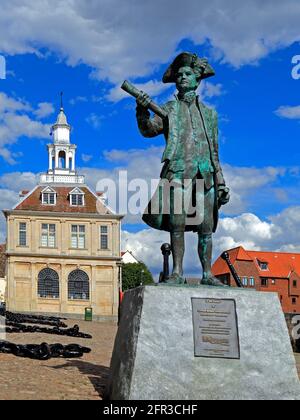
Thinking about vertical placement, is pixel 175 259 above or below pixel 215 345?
above

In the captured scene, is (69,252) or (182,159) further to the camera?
(69,252)

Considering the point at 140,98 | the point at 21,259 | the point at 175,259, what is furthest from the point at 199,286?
the point at 21,259

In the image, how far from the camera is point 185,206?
696cm

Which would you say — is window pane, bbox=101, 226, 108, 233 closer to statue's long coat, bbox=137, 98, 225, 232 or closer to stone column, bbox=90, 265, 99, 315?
stone column, bbox=90, 265, 99, 315

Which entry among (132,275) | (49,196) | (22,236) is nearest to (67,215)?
(49,196)

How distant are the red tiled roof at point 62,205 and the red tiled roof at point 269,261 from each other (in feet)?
80.0

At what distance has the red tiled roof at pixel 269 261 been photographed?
223ft

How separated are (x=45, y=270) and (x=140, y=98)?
3819 cm

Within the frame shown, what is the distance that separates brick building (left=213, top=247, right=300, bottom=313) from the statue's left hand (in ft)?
192

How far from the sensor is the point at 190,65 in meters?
7.38

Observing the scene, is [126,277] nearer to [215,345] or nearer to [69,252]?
[69,252]

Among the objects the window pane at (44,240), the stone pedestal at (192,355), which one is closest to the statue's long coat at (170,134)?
the stone pedestal at (192,355)

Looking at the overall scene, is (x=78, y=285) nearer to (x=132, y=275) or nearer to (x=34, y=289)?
(x=34, y=289)

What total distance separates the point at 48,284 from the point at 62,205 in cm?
598
